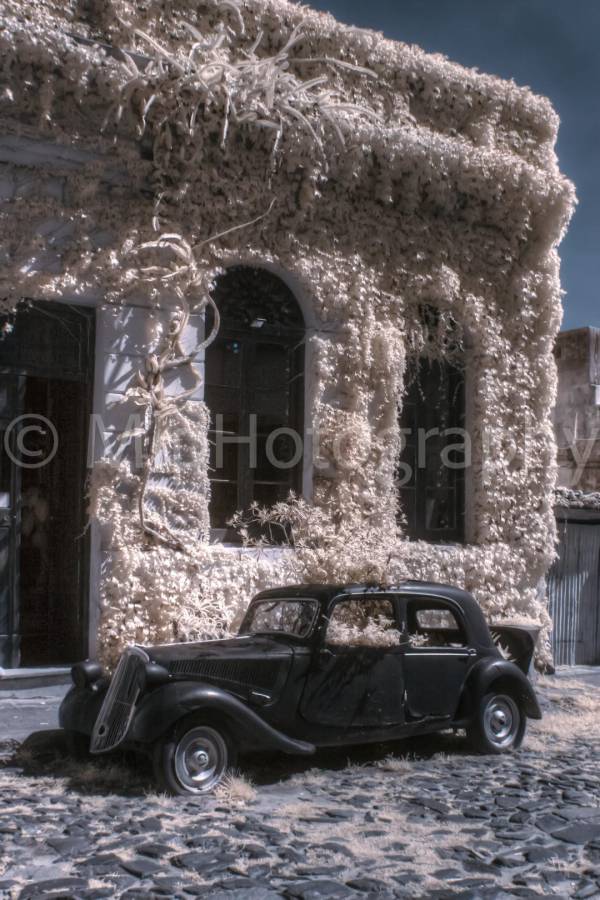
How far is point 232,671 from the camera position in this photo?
6.52m

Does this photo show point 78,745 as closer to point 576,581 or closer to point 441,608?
point 441,608

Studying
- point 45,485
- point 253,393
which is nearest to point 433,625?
point 253,393

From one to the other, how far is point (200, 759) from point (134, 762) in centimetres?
81

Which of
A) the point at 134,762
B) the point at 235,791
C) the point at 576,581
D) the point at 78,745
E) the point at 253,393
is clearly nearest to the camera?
the point at 235,791

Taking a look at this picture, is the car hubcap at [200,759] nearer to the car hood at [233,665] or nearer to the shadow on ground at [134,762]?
the shadow on ground at [134,762]

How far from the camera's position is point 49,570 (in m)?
10.8

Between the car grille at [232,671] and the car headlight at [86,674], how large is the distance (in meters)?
0.91

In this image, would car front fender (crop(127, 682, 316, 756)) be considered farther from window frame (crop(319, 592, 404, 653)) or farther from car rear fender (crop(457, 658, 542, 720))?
car rear fender (crop(457, 658, 542, 720))

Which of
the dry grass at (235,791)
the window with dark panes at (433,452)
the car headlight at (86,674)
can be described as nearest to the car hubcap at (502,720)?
the dry grass at (235,791)

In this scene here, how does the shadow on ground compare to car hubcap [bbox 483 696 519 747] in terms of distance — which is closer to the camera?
the shadow on ground

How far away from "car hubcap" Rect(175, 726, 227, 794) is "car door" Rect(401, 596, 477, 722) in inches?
62.3

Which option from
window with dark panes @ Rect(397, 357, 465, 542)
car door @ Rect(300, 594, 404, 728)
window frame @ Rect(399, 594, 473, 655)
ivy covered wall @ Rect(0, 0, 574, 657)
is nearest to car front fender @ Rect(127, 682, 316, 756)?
car door @ Rect(300, 594, 404, 728)

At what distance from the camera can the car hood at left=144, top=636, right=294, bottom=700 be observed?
6.41 metres

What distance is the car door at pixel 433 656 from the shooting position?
7.25 m
